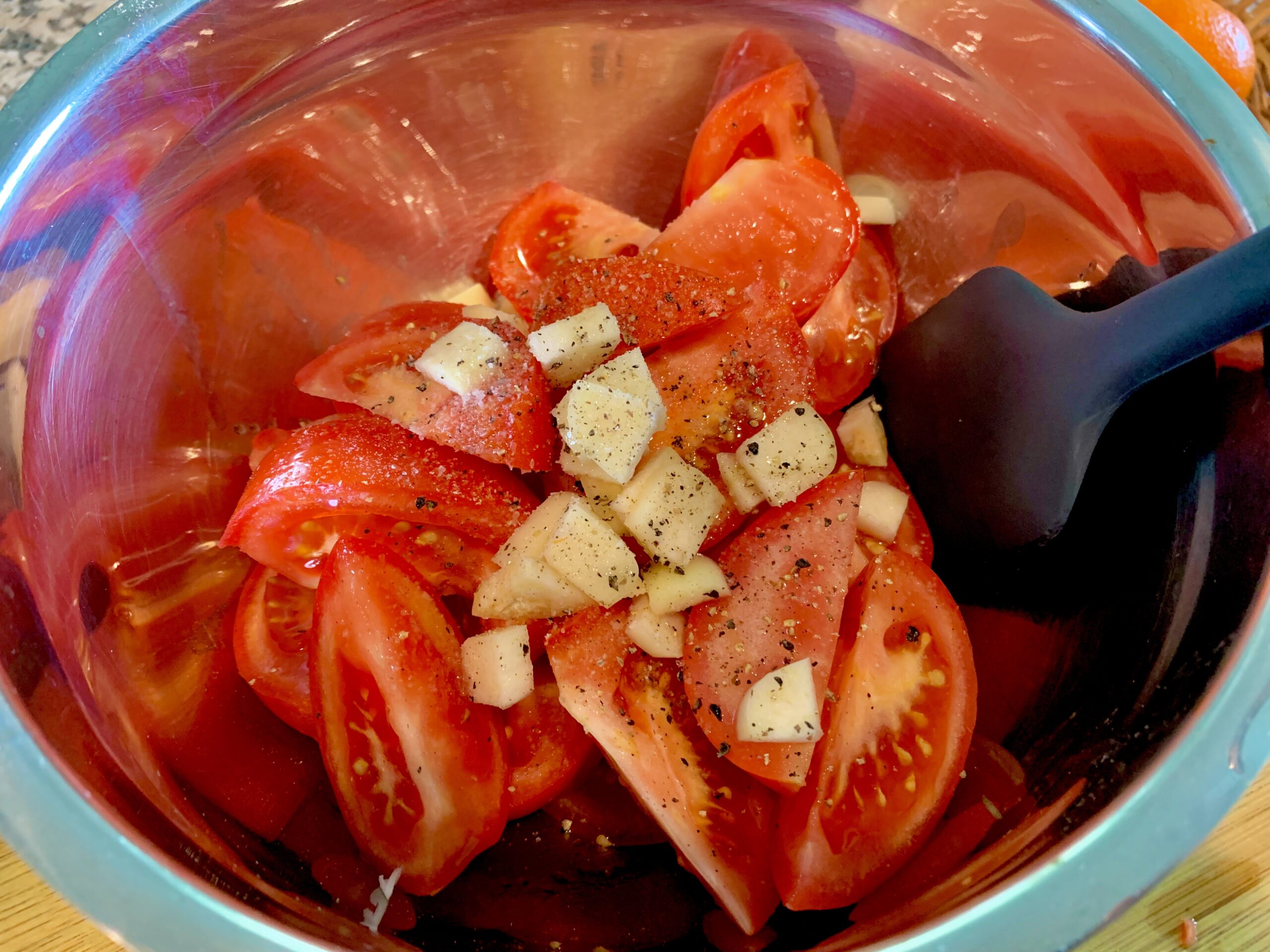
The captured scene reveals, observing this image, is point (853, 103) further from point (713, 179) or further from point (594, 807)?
point (594, 807)

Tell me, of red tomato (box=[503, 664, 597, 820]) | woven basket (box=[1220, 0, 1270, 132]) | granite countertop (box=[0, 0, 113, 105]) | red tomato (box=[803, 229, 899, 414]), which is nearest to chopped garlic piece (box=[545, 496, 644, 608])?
red tomato (box=[503, 664, 597, 820])

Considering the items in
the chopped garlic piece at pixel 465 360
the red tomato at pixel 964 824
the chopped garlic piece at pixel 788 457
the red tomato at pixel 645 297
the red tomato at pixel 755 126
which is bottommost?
the red tomato at pixel 964 824

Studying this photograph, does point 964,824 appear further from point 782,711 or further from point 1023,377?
point 1023,377

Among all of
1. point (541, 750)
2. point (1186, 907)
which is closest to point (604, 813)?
point (541, 750)

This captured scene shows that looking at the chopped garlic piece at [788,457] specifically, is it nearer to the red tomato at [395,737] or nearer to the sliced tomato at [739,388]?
the sliced tomato at [739,388]

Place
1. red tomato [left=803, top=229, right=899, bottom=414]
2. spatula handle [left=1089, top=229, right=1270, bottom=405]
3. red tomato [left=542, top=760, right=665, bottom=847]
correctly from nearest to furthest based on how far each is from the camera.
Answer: spatula handle [left=1089, top=229, right=1270, bottom=405], red tomato [left=542, top=760, right=665, bottom=847], red tomato [left=803, top=229, right=899, bottom=414]

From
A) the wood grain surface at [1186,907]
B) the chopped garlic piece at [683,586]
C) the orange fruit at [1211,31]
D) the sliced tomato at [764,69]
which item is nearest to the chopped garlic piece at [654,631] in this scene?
the chopped garlic piece at [683,586]

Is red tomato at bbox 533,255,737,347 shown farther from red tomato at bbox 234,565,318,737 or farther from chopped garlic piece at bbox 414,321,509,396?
red tomato at bbox 234,565,318,737
